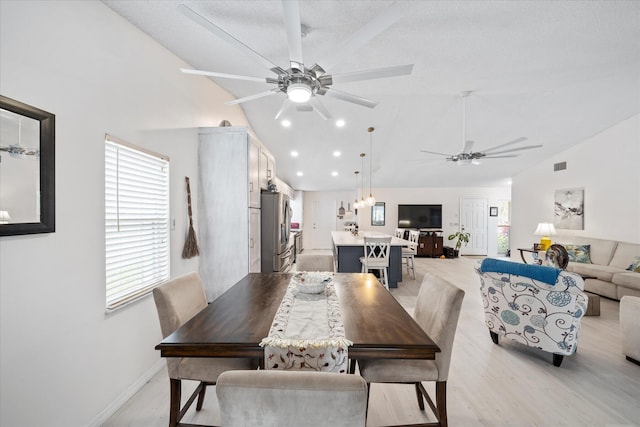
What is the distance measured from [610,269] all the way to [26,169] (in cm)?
653

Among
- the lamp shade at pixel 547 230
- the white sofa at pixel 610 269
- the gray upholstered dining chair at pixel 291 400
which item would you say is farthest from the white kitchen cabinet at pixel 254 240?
the lamp shade at pixel 547 230

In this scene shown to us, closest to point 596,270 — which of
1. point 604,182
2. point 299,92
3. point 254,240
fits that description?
point 604,182

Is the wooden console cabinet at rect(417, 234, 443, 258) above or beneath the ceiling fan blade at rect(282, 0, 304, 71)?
beneath

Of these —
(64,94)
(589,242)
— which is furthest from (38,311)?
(589,242)

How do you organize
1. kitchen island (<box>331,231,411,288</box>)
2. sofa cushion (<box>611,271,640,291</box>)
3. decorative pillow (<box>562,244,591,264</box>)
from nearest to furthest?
sofa cushion (<box>611,271,640,291</box>) < decorative pillow (<box>562,244,591,264</box>) < kitchen island (<box>331,231,411,288</box>)

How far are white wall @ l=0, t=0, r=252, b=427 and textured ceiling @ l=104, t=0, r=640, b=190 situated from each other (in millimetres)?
406

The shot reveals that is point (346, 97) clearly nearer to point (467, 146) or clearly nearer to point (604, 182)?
point (467, 146)

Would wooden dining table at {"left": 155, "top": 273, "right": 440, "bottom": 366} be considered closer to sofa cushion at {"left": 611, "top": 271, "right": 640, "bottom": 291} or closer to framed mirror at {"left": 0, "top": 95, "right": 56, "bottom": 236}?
framed mirror at {"left": 0, "top": 95, "right": 56, "bottom": 236}

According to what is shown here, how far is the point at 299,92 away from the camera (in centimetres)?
181

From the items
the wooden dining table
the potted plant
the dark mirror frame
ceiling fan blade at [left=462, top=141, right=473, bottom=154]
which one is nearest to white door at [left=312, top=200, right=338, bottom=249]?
the dark mirror frame

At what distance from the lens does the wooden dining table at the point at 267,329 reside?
1122mm

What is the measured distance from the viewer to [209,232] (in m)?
3.04

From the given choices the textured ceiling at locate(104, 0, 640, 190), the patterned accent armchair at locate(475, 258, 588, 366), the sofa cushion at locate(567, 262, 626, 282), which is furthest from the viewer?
the sofa cushion at locate(567, 262, 626, 282)

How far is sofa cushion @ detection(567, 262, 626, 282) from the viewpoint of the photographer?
3.99 m
